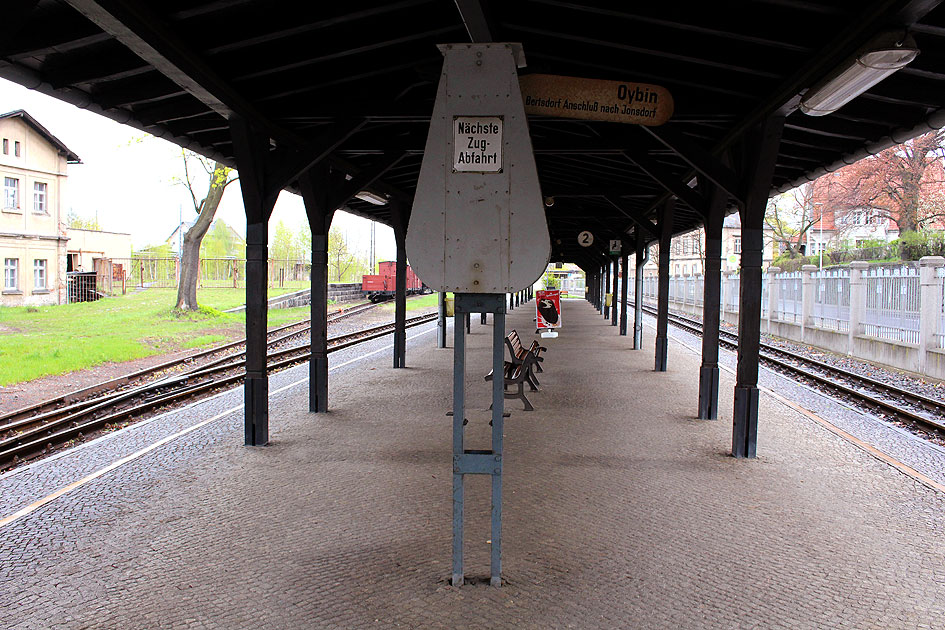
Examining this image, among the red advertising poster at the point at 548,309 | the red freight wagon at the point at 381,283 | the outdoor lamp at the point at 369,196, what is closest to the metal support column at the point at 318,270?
the outdoor lamp at the point at 369,196

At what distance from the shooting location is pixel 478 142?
374cm

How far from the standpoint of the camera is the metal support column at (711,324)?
8.75m

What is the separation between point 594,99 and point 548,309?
489 inches

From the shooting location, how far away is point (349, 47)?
5.86 metres

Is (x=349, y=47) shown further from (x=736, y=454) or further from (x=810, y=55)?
(x=736, y=454)

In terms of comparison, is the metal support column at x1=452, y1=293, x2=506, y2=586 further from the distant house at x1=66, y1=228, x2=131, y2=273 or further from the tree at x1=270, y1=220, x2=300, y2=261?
the tree at x1=270, y1=220, x2=300, y2=261

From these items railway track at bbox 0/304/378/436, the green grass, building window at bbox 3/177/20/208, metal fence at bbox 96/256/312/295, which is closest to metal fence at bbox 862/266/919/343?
railway track at bbox 0/304/378/436

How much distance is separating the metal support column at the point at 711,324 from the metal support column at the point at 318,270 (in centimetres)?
481

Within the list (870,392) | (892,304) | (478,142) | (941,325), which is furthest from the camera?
(892,304)

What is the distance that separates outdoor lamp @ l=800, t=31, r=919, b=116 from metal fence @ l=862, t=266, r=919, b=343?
10.3 meters

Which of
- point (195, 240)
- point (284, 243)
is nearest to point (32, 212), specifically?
point (195, 240)

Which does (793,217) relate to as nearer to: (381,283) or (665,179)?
(381,283)

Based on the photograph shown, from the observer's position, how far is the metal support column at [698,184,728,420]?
28.7 feet

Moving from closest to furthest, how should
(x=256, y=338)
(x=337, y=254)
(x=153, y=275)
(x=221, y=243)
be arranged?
(x=256, y=338)
(x=153, y=275)
(x=337, y=254)
(x=221, y=243)
